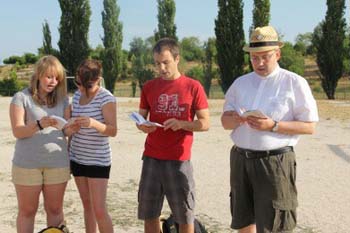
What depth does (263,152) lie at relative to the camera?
3.13m

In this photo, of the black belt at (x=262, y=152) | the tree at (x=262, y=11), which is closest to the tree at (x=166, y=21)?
the tree at (x=262, y=11)

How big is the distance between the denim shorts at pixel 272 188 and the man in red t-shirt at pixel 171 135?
1.55 feet

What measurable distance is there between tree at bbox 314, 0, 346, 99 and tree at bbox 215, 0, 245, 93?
535 cm

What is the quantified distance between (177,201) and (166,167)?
27cm

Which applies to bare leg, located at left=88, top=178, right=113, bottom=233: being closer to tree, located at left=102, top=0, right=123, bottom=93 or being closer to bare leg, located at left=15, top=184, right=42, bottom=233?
bare leg, located at left=15, top=184, right=42, bottom=233

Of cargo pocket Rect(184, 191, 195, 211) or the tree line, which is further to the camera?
the tree line

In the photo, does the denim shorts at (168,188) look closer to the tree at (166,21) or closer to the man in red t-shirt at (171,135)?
the man in red t-shirt at (171,135)

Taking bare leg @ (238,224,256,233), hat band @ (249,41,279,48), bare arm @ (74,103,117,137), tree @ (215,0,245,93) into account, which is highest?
tree @ (215,0,245,93)

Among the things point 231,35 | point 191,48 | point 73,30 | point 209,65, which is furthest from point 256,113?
point 191,48

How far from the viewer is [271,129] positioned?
3.05 metres

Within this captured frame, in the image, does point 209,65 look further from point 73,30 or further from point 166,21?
point 73,30

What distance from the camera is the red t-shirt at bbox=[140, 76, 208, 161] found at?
3.50 meters

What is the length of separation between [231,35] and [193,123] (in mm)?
28547

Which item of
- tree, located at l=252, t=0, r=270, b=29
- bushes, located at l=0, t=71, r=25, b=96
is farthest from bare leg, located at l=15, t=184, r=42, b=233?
bushes, located at l=0, t=71, r=25, b=96
